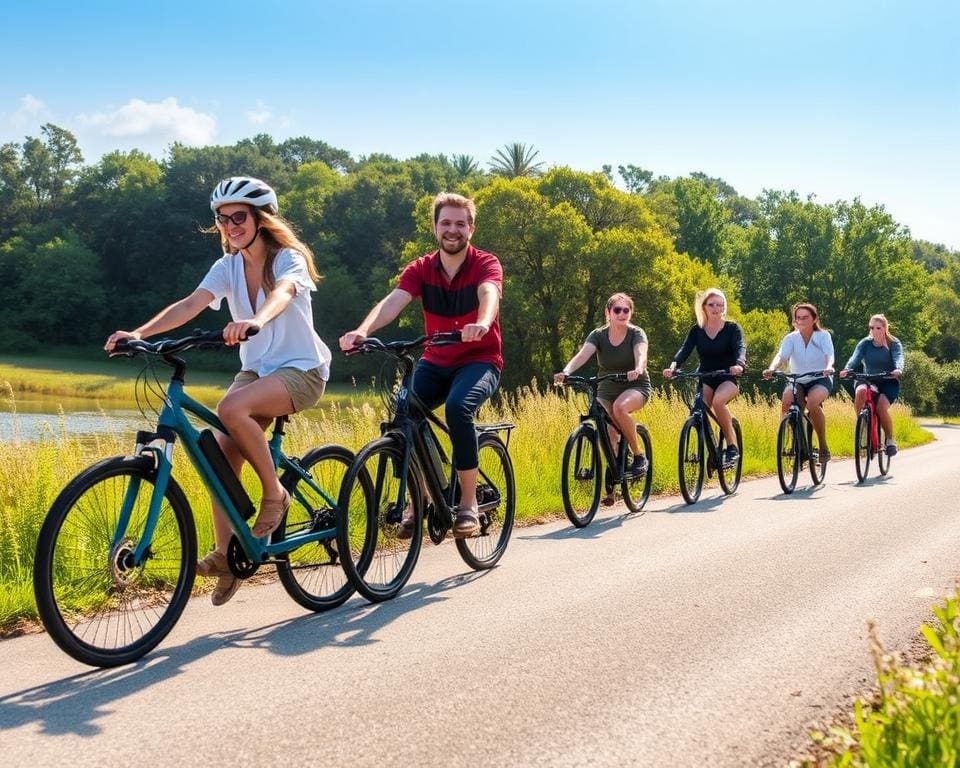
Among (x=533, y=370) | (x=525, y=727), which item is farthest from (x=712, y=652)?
(x=533, y=370)

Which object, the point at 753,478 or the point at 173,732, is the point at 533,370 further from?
the point at 173,732

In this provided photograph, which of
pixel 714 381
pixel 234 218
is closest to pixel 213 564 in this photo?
pixel 234 218

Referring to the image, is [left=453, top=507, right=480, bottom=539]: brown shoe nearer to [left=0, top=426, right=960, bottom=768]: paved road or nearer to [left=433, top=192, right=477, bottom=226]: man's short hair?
[left=0, top=426, right=960, bottom=768]: paved road

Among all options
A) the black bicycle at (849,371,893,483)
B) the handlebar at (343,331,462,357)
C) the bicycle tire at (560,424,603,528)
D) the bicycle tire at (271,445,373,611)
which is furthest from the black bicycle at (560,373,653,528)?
the black bicycle at (849,371,893,483)

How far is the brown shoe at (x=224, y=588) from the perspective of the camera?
16.0 ft

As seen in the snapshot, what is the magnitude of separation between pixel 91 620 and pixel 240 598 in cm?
139

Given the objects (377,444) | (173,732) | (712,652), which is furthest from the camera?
(377,444)

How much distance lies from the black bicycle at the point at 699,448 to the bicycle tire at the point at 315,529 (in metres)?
5.24

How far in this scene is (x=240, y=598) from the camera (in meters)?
5.50

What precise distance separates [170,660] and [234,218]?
210 cm

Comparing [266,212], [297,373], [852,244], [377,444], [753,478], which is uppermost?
[852,244]

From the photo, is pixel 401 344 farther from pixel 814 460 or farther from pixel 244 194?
pixel 814 460

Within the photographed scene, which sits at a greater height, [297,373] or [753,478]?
[297,373]

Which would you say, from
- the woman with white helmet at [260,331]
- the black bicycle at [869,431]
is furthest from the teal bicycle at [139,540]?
the black bicycle at [869,431]
